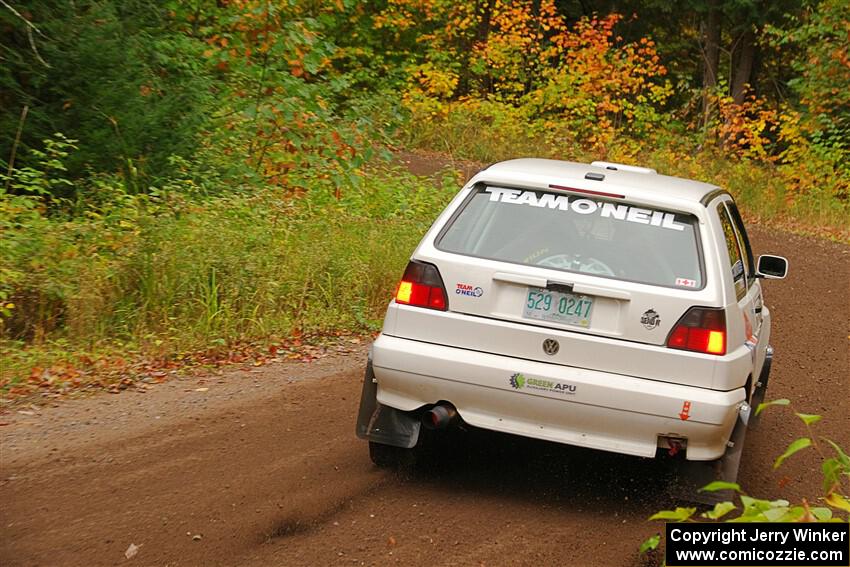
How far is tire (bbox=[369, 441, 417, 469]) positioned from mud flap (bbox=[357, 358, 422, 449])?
183 millimetres

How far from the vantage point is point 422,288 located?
5.70 meters

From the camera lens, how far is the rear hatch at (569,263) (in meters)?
5.41

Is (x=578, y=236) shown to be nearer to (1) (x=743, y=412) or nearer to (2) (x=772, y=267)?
(1) (x=743, y=412)

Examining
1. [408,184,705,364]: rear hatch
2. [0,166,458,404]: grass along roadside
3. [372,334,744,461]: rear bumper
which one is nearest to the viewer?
[372,334,744,461]: rear bumper

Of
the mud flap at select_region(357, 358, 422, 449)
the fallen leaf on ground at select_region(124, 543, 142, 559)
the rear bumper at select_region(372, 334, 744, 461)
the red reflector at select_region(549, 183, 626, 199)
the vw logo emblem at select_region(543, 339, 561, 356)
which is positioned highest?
the red reflector at select_region(549, 183, 626, 199)

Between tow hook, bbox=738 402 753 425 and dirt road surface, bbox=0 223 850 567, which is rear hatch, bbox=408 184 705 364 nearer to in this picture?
tow hook, bbox=738 402 753 425

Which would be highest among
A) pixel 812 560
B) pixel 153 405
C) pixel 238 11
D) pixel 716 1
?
pixel 716 1

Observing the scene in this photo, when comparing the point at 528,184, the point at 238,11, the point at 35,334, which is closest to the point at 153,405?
the point at 35,334

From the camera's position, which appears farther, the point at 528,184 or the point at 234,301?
the point at 234,301

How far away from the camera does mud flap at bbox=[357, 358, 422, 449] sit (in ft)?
19.2

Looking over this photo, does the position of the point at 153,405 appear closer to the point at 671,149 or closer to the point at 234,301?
the point at 234,301

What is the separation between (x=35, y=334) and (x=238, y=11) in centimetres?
682

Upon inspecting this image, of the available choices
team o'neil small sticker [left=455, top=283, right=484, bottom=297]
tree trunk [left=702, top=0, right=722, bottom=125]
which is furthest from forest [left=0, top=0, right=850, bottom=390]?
team o'neil small sticker [left=455, top=283, right=484, bottom=297]

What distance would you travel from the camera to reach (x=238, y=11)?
1391 centimetres
